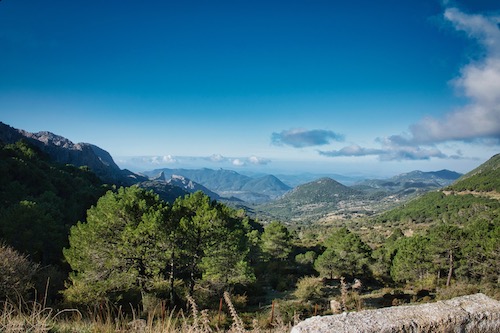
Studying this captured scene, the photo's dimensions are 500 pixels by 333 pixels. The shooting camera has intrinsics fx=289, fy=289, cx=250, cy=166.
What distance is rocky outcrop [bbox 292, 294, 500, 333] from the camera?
3.22 m

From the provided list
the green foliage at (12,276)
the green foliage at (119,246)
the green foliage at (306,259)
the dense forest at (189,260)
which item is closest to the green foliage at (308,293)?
the dense forest at (189,260)

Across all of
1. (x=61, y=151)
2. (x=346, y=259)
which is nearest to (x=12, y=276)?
(x=346, y=259)

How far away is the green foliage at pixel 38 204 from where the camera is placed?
25.1 metres

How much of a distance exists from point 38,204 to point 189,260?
78.3ft

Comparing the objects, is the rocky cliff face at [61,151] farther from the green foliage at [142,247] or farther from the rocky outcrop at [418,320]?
the rocky outcrop at [418,320]

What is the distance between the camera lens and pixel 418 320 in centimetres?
346

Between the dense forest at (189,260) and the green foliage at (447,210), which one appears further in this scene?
the green foliage at (447,210)

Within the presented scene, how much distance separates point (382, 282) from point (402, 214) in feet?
498

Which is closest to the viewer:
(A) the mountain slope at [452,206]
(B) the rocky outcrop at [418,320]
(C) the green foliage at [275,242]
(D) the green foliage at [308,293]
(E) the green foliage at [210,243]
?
(B) the rocky outcrop at [418,320]

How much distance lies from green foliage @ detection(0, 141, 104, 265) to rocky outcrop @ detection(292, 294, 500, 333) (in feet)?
80.7

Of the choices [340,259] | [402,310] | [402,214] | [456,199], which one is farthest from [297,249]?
[456,199]

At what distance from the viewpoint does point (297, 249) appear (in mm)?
60250

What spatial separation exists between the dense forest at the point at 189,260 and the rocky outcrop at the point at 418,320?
0.89 m

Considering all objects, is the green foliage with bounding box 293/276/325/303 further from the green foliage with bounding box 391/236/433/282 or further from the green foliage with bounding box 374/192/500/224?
the green foliage with bounding box 374/192/500/224
